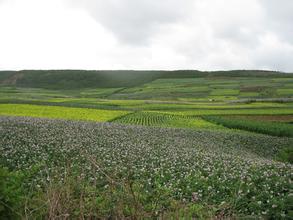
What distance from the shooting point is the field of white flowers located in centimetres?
466

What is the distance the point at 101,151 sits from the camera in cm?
1683

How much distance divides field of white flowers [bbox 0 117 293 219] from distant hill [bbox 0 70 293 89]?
12437 cm

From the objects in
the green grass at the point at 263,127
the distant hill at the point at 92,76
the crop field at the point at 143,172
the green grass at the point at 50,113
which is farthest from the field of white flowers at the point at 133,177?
the distant hill at the point at 92,76

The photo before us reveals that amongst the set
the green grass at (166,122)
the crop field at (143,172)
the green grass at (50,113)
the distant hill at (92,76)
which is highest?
the distant hill at (92,76)

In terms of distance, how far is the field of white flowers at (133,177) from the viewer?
15.3ft

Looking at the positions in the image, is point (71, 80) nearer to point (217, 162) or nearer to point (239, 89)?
point (239, 89)

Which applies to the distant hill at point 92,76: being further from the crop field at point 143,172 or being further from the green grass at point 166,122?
the crop field at point 143,172

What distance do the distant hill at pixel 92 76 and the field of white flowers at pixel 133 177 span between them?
12437cm

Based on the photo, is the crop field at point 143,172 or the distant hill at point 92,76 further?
the distant hill at point 92,76

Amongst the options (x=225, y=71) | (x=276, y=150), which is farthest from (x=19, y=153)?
(x=225, y=71)

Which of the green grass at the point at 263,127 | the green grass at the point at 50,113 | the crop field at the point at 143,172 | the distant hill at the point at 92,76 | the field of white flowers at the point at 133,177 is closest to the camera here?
the crop field at the point at 143,172

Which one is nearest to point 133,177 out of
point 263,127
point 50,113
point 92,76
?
point 263,127

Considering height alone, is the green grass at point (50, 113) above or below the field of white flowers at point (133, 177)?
below

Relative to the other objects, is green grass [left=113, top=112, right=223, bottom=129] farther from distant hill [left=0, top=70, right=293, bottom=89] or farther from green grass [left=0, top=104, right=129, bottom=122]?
distant hill [left=0, top=70, right=293, bottom=89]
